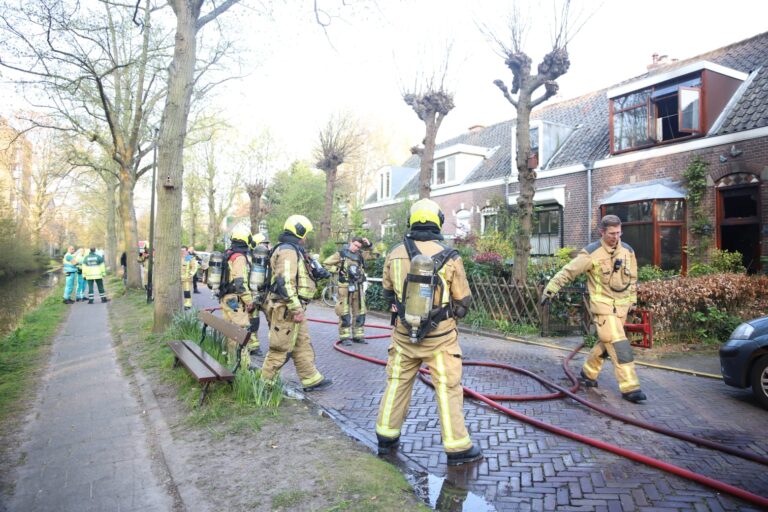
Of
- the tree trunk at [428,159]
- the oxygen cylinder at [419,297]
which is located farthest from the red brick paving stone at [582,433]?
the tree trunk at [428,159]

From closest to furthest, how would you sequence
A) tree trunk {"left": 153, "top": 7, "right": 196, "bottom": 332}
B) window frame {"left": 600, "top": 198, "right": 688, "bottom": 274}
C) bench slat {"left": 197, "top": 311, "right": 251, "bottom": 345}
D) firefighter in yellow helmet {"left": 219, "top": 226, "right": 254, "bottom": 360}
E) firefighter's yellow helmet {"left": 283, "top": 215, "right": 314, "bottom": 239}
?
bench slat {"left": 197, "top": 311, "right": 251, "bottom": 345} → firefighter's yellow helmet {"left": 283, "top": 215, "right": 314, "bottom": 239} → firefighter in yellow helmet {"left": 219, "top": 226, "right": 254, "bottom": 360} → tree trunk {"left": 153, "top": 7, "right": 196, "bottom": 332} → window frame {"left": 600, "top": 198, "right": 688, "bottom": 274}

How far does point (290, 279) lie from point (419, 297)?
6.62 feet

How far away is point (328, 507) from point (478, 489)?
1018 millimetres

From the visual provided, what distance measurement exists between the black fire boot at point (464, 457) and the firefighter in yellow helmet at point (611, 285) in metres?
2.37

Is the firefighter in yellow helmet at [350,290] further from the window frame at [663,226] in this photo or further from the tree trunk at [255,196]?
the tree trunk at [255,196]

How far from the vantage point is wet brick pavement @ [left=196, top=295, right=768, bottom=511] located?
3.17m

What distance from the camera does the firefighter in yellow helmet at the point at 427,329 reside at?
358 centimetres

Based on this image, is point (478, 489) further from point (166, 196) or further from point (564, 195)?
point (564, 195)

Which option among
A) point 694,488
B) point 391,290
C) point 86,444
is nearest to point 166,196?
point 86,444

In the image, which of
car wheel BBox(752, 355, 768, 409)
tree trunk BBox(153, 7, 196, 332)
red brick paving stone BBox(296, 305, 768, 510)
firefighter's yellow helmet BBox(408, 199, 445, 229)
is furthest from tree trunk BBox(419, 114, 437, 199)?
firefighter's yellow helmet BBox(408, 199, 445, 229)

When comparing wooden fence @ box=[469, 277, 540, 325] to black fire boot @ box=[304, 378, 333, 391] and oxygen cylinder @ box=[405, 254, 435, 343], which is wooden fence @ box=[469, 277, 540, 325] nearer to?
black fire boot @ box=[304, 378, 333, 391]

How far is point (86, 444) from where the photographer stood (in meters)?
4.13

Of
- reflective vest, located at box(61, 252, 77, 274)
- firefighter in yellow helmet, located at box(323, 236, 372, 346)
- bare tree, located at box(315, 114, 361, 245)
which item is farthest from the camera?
bare tree, located at box(315, 114, 361, 245)

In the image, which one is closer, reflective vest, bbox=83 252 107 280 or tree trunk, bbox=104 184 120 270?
reflective vest, bbox=83 252 107 280
